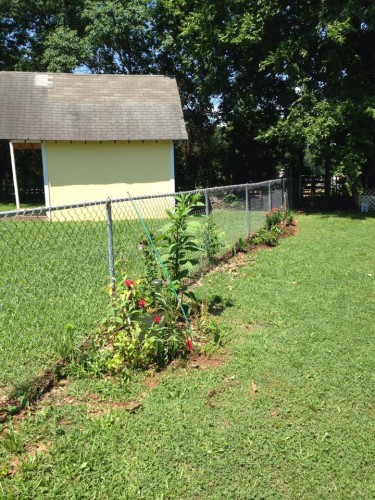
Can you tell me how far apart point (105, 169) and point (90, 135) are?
1.26m

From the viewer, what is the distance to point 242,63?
16.1 m

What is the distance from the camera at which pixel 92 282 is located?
5621 millimetres

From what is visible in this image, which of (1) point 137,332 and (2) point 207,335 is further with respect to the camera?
(2) point 207,335

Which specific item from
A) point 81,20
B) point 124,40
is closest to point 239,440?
point 124,40

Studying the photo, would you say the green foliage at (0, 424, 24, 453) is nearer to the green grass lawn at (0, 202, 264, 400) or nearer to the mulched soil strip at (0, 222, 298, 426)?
the mulched soil strip at (0, 222, 298, 426)

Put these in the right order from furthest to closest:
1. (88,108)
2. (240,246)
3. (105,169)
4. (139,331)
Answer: (88,108)
(105,169)
(240,246)
(139,331)

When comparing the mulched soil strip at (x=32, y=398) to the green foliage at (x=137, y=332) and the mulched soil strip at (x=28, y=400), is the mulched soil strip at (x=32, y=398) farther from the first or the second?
the green foliage at (x=137, y=332)

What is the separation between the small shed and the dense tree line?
3.27 m

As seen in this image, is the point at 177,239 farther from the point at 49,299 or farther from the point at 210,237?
the point at 210,237

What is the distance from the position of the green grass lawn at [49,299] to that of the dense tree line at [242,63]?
24.1 feet

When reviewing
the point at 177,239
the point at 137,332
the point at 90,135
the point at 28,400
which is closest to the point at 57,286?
the point at 177,239

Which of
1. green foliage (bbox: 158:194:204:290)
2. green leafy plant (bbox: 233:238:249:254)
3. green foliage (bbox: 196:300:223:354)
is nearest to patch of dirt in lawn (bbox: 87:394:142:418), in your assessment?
green foliage (bbox: 196:300:223:354)

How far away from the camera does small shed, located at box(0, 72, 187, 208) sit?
14.0 meters

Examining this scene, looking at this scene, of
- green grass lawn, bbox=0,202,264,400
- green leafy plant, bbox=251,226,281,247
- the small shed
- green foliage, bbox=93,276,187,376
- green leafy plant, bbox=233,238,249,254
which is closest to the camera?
green foliage, bbox=93,276,187,376
